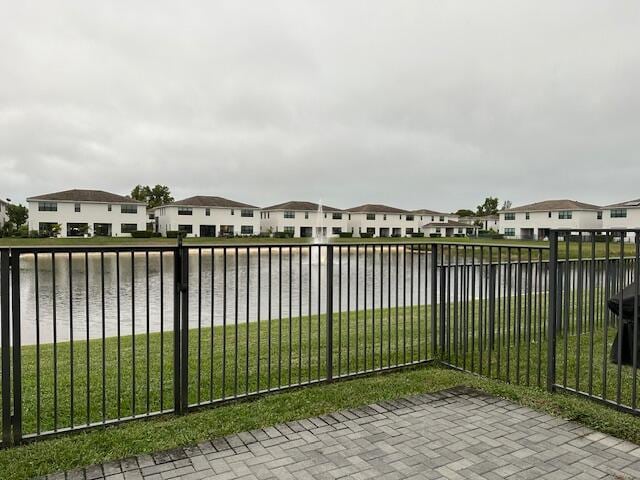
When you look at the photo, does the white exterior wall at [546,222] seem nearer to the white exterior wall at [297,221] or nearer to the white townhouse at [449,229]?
the white townhouse at [449,229]

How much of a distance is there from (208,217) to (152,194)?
22.8 meters

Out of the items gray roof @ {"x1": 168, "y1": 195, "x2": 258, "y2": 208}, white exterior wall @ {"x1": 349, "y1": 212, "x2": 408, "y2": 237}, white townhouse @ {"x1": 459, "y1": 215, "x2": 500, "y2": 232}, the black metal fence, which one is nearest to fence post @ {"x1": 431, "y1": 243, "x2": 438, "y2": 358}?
the black metal fence

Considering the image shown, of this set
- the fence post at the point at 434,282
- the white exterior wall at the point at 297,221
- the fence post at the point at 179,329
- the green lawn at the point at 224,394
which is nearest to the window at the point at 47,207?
the white exterior wall at the point at 297,221

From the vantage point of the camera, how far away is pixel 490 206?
100938 millimetres

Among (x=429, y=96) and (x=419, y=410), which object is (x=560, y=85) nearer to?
(x=429, y=96)

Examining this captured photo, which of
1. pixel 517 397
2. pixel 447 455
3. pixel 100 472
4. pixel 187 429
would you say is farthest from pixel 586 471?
pixel 100 472

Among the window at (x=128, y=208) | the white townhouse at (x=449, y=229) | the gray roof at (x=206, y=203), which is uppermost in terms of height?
the gray roof at (x=206, y=203)

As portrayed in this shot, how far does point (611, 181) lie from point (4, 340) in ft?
203

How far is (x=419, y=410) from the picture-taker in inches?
146

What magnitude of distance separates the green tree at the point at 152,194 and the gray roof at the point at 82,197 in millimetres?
20044

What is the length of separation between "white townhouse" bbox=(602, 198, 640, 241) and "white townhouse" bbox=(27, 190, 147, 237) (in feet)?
205

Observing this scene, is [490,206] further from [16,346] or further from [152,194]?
[16,346]

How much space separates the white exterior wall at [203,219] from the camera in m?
61.1

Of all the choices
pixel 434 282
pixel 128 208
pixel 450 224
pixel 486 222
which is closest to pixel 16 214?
pixel 128 208
